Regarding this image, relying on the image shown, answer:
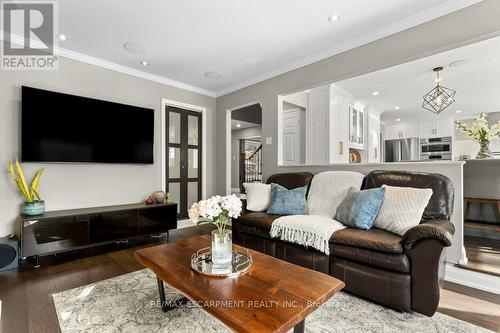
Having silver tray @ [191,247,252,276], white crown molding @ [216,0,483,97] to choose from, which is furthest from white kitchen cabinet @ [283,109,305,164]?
silver tray @ [191,247,252,276]

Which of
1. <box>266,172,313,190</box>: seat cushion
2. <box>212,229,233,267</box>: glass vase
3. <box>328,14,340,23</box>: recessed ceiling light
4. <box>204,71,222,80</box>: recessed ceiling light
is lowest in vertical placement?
<box>212,229,233,267</box>: glass vase

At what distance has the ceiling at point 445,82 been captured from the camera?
320cm

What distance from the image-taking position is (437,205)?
2213 millimetres

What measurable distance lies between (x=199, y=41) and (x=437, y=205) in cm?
313

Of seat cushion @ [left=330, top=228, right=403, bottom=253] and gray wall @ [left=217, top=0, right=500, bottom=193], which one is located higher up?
gray wall @ [left=217, top=0, right=500, bottom=193]

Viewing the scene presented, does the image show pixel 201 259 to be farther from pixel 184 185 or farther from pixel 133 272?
pixel 184 185

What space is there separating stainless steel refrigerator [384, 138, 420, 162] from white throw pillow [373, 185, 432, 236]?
5570 millimetres

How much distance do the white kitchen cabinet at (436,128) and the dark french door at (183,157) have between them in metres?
6.15

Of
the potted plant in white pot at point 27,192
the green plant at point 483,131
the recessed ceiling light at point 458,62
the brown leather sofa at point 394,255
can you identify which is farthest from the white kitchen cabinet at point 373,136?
the potted plant in white pot at point 27,192

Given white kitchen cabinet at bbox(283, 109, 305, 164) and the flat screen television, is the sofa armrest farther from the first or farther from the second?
the flat screen television

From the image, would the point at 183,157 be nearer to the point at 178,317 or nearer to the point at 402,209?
the point at 178,317

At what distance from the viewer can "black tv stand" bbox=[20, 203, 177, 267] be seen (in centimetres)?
258

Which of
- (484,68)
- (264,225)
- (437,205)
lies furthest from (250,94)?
(484,68)

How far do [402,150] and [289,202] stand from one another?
5.76m
